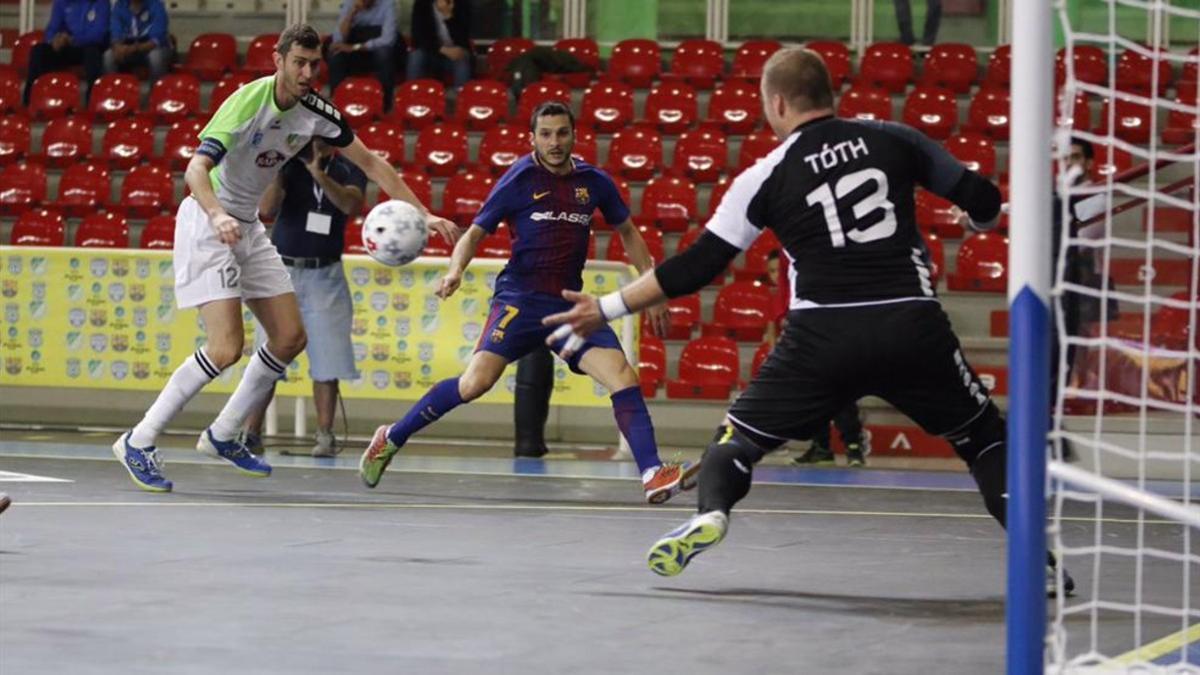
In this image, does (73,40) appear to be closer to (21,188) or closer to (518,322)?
(21,188)

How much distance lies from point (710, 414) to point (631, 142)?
4.21 metres

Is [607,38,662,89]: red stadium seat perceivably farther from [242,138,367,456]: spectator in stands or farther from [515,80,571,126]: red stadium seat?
[242,138,367,456]: spectator in stands

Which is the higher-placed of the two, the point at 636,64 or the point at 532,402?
the point at 636,64

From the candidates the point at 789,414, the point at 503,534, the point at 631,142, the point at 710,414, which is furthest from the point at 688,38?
the point at 789,414

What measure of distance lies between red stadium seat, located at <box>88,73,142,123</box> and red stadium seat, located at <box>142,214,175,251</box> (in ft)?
10.1

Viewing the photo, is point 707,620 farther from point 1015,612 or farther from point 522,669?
point 1015,612

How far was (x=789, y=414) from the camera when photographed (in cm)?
675

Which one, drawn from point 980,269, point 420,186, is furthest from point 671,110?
point 980,269

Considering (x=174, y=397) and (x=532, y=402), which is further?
(x=532, y=402)

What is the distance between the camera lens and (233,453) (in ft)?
34.3

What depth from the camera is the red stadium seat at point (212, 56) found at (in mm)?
20078

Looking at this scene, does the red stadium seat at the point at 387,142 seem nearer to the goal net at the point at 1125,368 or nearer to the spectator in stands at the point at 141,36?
the spectator in stands at the point at 141,36

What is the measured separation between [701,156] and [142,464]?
27.7ft

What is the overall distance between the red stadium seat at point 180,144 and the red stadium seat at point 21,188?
115cm
